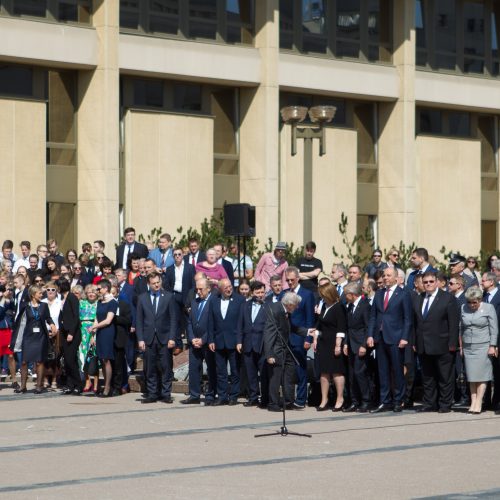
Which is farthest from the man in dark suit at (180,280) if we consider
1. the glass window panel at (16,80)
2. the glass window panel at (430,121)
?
the glass window panel at (430,121)

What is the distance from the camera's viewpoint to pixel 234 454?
15.3 metres

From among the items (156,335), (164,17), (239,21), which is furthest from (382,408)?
(239,21)

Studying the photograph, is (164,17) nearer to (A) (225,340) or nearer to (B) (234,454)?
(A) (225,340)

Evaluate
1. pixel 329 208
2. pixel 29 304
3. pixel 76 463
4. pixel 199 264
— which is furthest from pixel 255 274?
pixel 329 208

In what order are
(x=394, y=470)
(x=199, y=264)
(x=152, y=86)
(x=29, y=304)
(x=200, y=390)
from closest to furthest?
(x=394, y=470), (x=200, y=390), (x=29, y=304), (x=199, y=264), (x=152, y=86)

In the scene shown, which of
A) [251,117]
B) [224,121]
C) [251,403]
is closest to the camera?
[251,403]

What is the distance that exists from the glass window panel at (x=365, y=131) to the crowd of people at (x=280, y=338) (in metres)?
19.7

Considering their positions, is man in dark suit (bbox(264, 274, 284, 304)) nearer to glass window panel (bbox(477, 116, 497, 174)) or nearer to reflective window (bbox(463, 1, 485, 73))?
reflective window (bbox(463, 1, 485, 73))

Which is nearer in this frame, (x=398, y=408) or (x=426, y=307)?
(x=398, y=408)

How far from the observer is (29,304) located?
933 inches

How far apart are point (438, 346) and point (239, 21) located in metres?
20.8

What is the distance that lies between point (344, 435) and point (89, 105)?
1996cm

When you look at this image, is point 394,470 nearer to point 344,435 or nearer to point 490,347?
point 344,435

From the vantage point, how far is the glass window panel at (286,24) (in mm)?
40375
